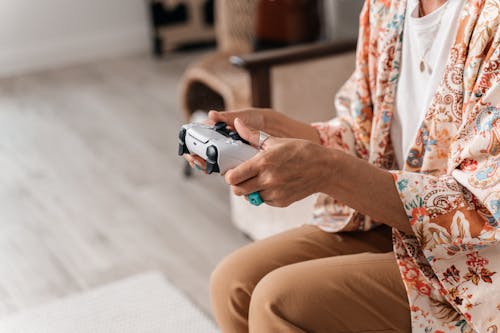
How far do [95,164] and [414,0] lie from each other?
1851 millimetres

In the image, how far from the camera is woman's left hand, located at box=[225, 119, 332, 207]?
106 cm

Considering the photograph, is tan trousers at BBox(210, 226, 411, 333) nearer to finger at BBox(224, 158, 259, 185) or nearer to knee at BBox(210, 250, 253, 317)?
knee at BBox(210, 250, 253, 317)

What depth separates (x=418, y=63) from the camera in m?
1.27

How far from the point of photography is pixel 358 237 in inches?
53.0

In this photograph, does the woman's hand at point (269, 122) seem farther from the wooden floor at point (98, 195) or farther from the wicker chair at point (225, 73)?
the wicker chair at point (225, 73)

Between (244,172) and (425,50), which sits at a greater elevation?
(425,50)

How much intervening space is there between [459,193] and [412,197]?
0.22 ft

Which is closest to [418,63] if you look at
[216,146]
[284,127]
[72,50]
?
[284,127]

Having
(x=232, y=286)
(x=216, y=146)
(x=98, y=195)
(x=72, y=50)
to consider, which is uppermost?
(x=216, y=146)

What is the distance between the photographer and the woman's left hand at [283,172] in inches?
41.9

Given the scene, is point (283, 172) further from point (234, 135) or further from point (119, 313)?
point (119, 313)

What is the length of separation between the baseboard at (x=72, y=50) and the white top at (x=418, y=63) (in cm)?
308

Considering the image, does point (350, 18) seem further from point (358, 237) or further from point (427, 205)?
point (427, 205)

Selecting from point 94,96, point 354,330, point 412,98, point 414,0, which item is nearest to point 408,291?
point 354,330
